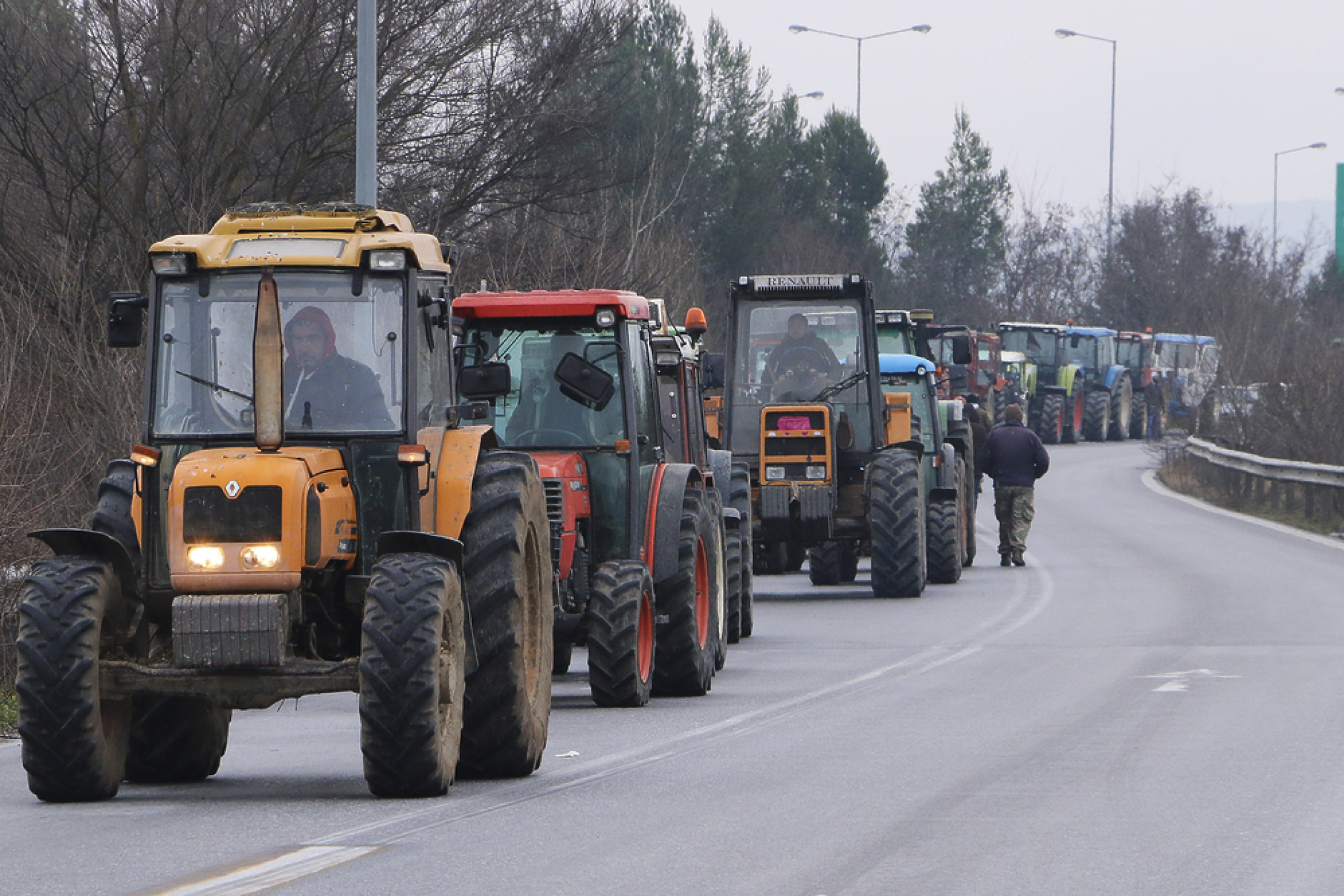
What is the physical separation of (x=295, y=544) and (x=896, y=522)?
1272 centimetres

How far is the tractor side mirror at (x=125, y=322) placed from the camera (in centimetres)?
977

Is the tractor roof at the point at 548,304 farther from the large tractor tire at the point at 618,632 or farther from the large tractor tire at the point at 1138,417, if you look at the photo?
the large tractor tire at the point at 1138,417

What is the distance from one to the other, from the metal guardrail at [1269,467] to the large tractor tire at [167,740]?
22988mm

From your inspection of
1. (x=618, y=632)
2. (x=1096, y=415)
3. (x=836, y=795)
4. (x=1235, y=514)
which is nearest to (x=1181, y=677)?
(x=618, y=632)

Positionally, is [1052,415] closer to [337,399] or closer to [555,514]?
[555,514]

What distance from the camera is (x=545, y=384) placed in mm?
13586

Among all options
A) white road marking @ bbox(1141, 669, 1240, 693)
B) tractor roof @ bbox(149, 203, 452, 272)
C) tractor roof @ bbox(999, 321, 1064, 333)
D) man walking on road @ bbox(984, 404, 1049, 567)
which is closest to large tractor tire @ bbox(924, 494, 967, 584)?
man walking on road @ bbox(984, 404, 1049, 567)

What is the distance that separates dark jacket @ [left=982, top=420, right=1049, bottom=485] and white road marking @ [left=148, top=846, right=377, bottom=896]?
62.8 ft

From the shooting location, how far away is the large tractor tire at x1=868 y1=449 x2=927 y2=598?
21109 mm

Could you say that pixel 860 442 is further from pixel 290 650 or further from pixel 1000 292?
pixel 1000 292

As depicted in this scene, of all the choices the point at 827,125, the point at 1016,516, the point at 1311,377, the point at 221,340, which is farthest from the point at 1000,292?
the point at 221,340

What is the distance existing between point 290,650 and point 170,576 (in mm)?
599

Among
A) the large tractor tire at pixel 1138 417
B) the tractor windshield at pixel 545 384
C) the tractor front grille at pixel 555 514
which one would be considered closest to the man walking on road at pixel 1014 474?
the tractor windshield at pixel 545 384

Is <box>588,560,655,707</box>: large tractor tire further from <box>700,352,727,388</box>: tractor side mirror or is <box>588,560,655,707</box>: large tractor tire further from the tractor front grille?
<box>700,352,727,388</box>: tractor side mirror
